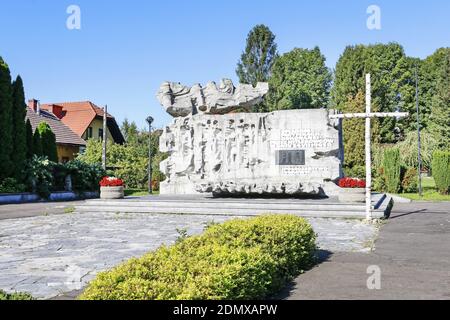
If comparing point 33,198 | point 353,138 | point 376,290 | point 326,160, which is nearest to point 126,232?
point 376,290

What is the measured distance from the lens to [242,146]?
19.7 m

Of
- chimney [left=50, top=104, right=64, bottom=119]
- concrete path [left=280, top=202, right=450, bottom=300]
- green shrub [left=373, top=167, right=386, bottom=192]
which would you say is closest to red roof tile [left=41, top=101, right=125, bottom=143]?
chimney [left=50, top=104, right=64, bottom=119]

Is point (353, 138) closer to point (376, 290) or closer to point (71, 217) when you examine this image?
point (71, 217)

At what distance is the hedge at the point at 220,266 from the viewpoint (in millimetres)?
3920

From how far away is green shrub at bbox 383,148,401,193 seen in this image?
28.2 meters

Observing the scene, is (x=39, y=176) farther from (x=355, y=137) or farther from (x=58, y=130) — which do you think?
(x=355, y=137)

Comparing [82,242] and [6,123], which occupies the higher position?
[6,123]

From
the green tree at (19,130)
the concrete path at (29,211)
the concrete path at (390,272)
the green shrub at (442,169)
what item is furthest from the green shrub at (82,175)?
the concrete path at (390,272)

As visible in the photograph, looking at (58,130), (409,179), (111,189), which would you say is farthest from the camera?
(58,130)

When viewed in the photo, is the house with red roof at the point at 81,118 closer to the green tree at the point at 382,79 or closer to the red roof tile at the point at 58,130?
the red roof tile at the point at 58,130

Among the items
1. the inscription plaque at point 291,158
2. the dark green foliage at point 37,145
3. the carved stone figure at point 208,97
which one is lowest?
the inscription plaque at point 291,158

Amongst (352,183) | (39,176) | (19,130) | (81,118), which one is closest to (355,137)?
(352,183)

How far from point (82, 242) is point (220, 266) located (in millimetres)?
5275

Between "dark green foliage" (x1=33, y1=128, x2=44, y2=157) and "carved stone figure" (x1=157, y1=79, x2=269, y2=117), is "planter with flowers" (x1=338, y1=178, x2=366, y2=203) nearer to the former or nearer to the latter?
"carved stone figure" (x1=157, y1=79, x2=269, y2=117)
